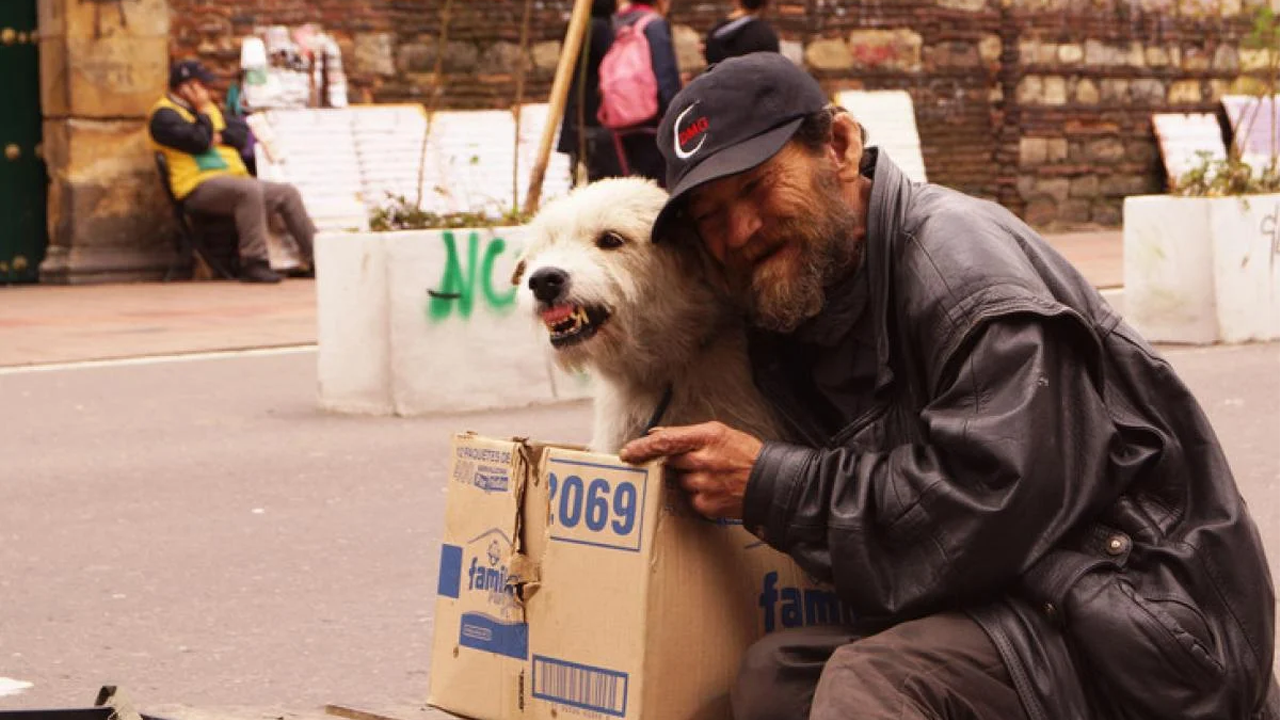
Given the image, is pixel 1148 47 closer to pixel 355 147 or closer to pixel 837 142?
pixel 355 147

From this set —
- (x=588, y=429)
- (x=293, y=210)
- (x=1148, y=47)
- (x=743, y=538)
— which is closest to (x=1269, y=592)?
(x=743, y=538)

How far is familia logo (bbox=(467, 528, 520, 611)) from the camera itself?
11.6 ft

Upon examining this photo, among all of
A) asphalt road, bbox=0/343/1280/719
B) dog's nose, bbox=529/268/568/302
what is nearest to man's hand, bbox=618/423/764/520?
dog's nose, bbox=529/268/568/302

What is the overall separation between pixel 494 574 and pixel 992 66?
17.0m

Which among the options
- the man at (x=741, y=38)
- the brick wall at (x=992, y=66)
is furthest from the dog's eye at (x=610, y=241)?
the brick wall at (x=992, y=66)

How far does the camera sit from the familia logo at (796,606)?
11.3 ft

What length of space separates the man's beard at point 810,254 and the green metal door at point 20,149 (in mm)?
12575

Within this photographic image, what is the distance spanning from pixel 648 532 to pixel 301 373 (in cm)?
743

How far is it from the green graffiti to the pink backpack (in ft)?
6.77

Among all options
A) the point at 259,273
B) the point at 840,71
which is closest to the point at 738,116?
the point at 259,273

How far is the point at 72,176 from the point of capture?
14.9 meters

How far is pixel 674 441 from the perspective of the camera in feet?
10.7

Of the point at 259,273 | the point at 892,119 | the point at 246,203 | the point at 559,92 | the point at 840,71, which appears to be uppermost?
the point at 559,92

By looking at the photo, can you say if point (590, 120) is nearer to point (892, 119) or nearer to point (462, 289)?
point (462, 289)
